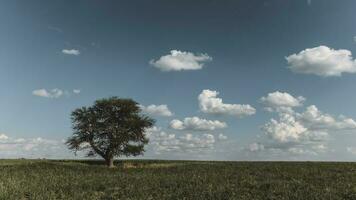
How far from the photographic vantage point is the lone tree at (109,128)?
82.8 meters

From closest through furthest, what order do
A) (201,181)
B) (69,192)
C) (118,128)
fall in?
(69,192) → (201,181) → (118,128)

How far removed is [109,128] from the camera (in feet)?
270

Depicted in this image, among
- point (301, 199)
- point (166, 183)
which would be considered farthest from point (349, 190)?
point (166, 183)

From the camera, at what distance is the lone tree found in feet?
271

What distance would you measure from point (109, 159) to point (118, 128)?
5639 millimetres

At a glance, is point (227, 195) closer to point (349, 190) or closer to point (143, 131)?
point (349, 190)

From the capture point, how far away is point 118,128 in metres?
83.0

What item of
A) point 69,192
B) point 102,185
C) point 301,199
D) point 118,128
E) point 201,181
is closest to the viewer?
point 301,199

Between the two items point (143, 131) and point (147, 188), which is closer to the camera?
point (147, 188)

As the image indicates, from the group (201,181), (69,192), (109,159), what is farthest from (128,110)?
(69,192)

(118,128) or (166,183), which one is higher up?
(118,128)

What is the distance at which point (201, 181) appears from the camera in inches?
1571

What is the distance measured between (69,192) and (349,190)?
19320mm

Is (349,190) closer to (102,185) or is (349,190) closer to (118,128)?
(102,185)
